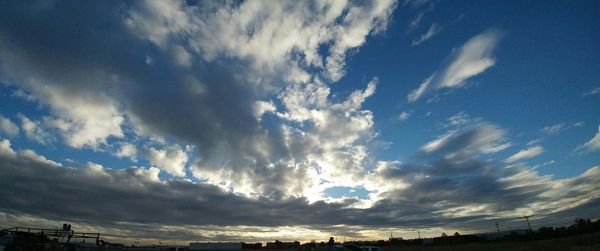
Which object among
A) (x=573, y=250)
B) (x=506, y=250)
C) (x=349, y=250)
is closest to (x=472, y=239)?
(x=506, y=250)

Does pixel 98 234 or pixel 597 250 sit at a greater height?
pixel 98 234

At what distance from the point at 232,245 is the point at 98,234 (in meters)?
127

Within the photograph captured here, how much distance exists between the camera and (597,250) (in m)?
40.8

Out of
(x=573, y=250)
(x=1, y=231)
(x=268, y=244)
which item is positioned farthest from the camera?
(x=268, y=244)

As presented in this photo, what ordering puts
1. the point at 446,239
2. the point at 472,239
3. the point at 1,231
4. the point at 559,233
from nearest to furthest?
the point at 1,231, the point at 559,233, the point at 472,239, the point at 446,239

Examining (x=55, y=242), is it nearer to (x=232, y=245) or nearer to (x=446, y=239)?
(x=232, y=245)

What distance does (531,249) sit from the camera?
60.3 m

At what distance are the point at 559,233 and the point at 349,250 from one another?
350 ft

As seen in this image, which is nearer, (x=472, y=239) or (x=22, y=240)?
(x=22, y=240)

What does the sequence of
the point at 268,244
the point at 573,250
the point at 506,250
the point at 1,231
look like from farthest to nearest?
the point at 268,244, the point at 506,250, the point at 573,250, the point at 1,231

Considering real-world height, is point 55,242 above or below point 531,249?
above

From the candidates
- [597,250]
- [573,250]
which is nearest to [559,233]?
[573,250]

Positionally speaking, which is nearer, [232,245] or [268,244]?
[232,245]

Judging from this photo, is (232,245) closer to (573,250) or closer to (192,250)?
(192,250)
